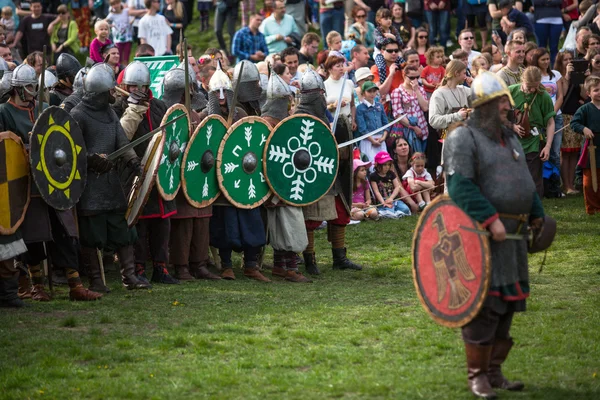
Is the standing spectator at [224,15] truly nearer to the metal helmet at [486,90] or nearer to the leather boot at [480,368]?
the metal helmet at [486,90]

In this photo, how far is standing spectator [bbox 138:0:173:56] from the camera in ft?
56.5

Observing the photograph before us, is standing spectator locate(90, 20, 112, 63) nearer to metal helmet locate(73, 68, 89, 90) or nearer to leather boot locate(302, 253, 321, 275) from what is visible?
metal helmet locate(73, 68, 89, 90)

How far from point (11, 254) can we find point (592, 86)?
7543 mm

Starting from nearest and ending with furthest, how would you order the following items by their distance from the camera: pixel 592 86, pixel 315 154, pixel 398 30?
pixel 315 154 → pixel 592 86 → pixel 398 30

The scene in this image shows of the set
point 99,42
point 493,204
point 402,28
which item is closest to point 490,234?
point 493,204

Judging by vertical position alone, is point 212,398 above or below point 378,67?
below

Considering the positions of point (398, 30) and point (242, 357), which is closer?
point (242, 357)

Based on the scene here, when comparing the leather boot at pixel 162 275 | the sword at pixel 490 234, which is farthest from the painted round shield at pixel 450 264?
the leather boot at pixel 162 275

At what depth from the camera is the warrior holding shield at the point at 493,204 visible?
6.03 meters

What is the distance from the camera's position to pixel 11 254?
319 inches

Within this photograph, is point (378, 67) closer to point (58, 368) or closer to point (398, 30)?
point (398, 30)

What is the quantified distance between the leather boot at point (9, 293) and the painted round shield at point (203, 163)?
1.70m

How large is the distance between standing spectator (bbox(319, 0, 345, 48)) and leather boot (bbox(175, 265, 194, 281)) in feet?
30.1

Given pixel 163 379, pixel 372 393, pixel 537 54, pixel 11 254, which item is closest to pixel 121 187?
pixel 11 254
